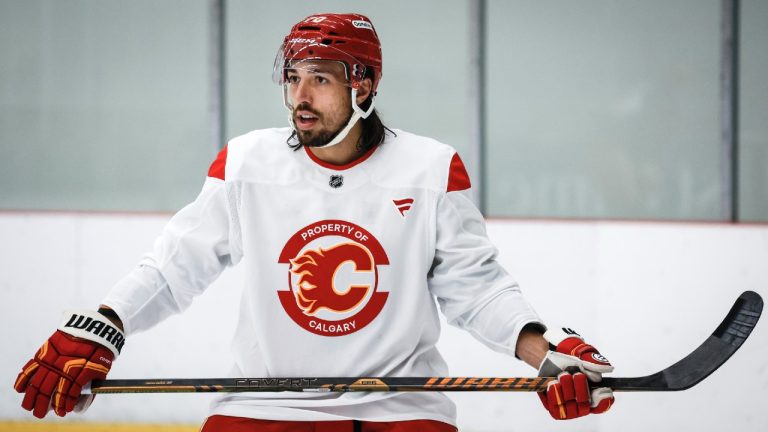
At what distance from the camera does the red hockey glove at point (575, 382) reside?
6.06 ft

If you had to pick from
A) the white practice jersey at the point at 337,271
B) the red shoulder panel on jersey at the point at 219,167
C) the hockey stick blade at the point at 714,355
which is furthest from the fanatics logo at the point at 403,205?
the hockey stick blade at the point at 714,355

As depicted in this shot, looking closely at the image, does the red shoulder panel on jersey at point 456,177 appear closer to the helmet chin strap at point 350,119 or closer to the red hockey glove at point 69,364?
the helmet chin strap at point 350,119

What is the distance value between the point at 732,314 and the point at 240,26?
2.92 m

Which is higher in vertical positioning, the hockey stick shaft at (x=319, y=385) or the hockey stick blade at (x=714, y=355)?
the hockey stick blade at (x=714, y=355)

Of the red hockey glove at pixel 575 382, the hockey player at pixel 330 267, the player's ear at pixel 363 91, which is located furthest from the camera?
the player's ear at pixel 363 91

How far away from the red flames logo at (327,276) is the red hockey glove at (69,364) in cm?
37

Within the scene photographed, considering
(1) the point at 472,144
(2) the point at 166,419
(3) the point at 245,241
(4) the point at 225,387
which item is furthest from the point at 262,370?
(1) the point at 472,144

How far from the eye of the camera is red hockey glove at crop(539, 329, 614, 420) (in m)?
1.85

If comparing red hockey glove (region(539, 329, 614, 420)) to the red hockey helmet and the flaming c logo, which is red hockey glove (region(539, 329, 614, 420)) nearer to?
the flaming c logo

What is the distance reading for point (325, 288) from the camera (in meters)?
1.99

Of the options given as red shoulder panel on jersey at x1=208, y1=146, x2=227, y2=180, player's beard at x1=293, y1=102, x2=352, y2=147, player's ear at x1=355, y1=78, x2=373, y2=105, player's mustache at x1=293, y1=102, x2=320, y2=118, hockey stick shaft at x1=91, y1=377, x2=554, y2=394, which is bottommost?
hockey stick shaft at x1=91, y1=377, x2=554, y2=394

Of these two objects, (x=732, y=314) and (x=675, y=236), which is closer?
(x=732, y=314)

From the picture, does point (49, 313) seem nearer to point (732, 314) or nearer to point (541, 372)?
point (541, 372)

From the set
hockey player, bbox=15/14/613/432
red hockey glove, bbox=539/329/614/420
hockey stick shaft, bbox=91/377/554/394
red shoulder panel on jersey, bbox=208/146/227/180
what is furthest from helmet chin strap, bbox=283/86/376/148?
red hockey glove, bbox=539/329/614/420
